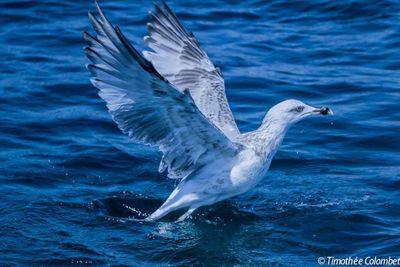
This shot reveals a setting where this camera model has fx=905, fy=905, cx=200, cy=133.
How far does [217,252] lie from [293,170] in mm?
2344

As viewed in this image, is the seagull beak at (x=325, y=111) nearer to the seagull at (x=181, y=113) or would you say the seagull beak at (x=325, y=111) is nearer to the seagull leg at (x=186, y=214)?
the seagull at (x=181, y=113)

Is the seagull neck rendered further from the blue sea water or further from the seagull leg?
the seagull leg

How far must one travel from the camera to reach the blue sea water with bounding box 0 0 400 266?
26.7ft

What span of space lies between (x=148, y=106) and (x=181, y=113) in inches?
11.8

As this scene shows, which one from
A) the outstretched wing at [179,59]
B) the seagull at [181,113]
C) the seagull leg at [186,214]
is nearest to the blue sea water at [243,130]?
the seagull leg at [186,214]

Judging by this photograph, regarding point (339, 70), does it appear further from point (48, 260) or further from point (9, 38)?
point (48, 260)

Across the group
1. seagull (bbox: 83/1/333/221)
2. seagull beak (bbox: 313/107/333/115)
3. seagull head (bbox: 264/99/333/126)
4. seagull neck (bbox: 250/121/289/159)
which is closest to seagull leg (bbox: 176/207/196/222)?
seagull (bbox: 83/1/333/221)

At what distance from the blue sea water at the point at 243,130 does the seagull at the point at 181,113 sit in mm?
514

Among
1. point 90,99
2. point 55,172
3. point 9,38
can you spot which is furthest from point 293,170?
point 9,38

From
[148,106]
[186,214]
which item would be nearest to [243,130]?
[186,214]

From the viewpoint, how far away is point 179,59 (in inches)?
383

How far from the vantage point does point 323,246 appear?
8.16 meters

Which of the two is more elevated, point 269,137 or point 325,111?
point 325,111

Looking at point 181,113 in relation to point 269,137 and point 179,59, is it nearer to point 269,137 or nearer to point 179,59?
point 269,137
